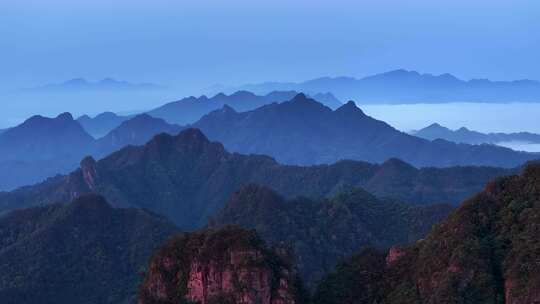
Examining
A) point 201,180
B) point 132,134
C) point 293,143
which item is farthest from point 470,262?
point 132,134

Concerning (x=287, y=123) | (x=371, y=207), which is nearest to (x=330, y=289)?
(x=371, y=207)

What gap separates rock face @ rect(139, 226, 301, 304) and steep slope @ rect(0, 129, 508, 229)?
5840 cm

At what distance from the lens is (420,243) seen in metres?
43.2

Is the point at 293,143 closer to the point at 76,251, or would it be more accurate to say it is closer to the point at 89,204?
the point at 89,204

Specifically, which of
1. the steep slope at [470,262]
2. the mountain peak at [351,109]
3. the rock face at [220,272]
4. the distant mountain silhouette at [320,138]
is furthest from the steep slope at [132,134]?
the steep slope at [470,262]

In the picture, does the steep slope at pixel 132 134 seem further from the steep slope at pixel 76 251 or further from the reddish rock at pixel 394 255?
the reddish rock at pixel 394 255

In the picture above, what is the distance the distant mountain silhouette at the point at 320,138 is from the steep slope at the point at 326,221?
3300 inches

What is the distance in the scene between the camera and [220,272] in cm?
4081

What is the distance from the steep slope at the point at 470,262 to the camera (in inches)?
1451

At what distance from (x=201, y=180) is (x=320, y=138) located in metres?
72.6

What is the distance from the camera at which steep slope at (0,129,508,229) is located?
104125 mm

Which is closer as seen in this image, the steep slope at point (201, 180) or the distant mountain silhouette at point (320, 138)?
the steep slope at point (201, 180)

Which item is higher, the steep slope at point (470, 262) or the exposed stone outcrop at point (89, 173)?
the exposed stone outcrop at point (89, 173)

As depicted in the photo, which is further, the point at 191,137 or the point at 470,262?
the point at 191,137
